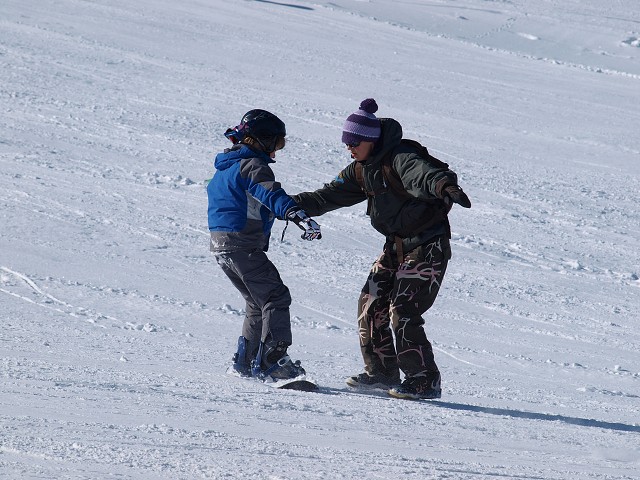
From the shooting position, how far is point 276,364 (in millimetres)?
5164

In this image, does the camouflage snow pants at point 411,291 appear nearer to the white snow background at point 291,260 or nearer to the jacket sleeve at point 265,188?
the white snow background at point 291,260

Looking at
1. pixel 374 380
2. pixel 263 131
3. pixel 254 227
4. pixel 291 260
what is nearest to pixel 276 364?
pixel 374 380

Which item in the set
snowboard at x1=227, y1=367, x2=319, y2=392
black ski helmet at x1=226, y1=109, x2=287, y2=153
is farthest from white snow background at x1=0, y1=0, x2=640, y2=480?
black ski helmet at x1=226, y1=109, x2=287, y2=153

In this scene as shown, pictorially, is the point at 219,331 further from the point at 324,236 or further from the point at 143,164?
the point at 143,164

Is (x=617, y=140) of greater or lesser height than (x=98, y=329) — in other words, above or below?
above

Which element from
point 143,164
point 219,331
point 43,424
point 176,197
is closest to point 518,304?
point 219,331

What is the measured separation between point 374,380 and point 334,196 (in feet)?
3.41

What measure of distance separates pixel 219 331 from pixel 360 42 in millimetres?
17287

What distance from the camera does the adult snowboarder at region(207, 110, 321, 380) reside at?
4992mm

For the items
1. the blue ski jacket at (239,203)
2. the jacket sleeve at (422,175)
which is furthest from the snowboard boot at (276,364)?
the jacket sleeve at (422,175)

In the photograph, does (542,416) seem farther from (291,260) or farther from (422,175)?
(291,260)

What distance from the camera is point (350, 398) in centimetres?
491

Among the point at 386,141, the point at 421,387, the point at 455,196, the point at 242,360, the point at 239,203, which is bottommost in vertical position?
the point at 242,360

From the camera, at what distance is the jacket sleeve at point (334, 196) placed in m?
5.47
